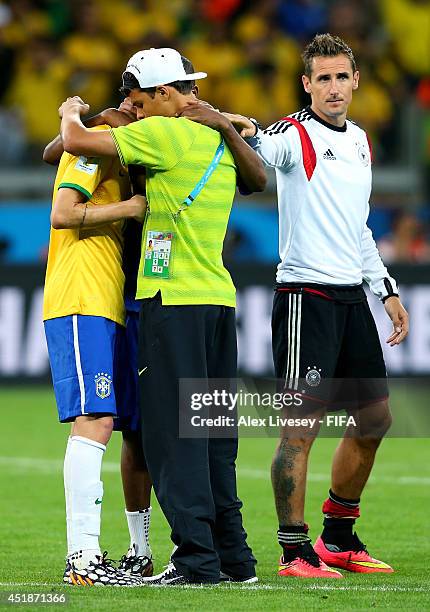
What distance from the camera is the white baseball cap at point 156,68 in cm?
611

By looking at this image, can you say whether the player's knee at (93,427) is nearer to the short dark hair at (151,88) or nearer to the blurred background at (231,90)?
the short dark hair at (151,88)

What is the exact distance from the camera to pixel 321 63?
6.96m

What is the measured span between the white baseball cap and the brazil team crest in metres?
1.33

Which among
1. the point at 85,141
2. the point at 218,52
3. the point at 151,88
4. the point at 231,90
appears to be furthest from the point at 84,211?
the point at 218,52

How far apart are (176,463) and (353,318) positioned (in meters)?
1.39

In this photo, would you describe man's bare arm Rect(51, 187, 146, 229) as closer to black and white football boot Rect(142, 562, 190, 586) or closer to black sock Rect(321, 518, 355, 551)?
black and white football boot Rect(142, 562, 190, 586)

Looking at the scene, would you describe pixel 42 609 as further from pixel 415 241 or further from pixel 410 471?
pixel 415 241

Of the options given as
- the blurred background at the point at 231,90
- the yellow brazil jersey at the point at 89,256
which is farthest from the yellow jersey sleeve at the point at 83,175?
the blurred background at the point at 231,90

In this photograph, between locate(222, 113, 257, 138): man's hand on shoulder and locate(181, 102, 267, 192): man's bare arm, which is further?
locate(222, 113, 257, 138): man's hand on shoulder

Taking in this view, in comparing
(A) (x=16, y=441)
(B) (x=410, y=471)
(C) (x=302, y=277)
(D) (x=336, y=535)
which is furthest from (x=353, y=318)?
(A) (x=16, y=441)

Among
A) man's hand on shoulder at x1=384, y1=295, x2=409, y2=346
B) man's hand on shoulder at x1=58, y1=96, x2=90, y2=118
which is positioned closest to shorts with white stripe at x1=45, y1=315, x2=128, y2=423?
man's hand on shoulder at x1=58, y1=96, x2=90, y2=118

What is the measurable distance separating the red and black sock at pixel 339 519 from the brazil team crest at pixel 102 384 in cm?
162

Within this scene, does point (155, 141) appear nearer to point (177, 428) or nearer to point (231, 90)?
point (177, 428)

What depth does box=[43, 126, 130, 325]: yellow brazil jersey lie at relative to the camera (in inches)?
243
